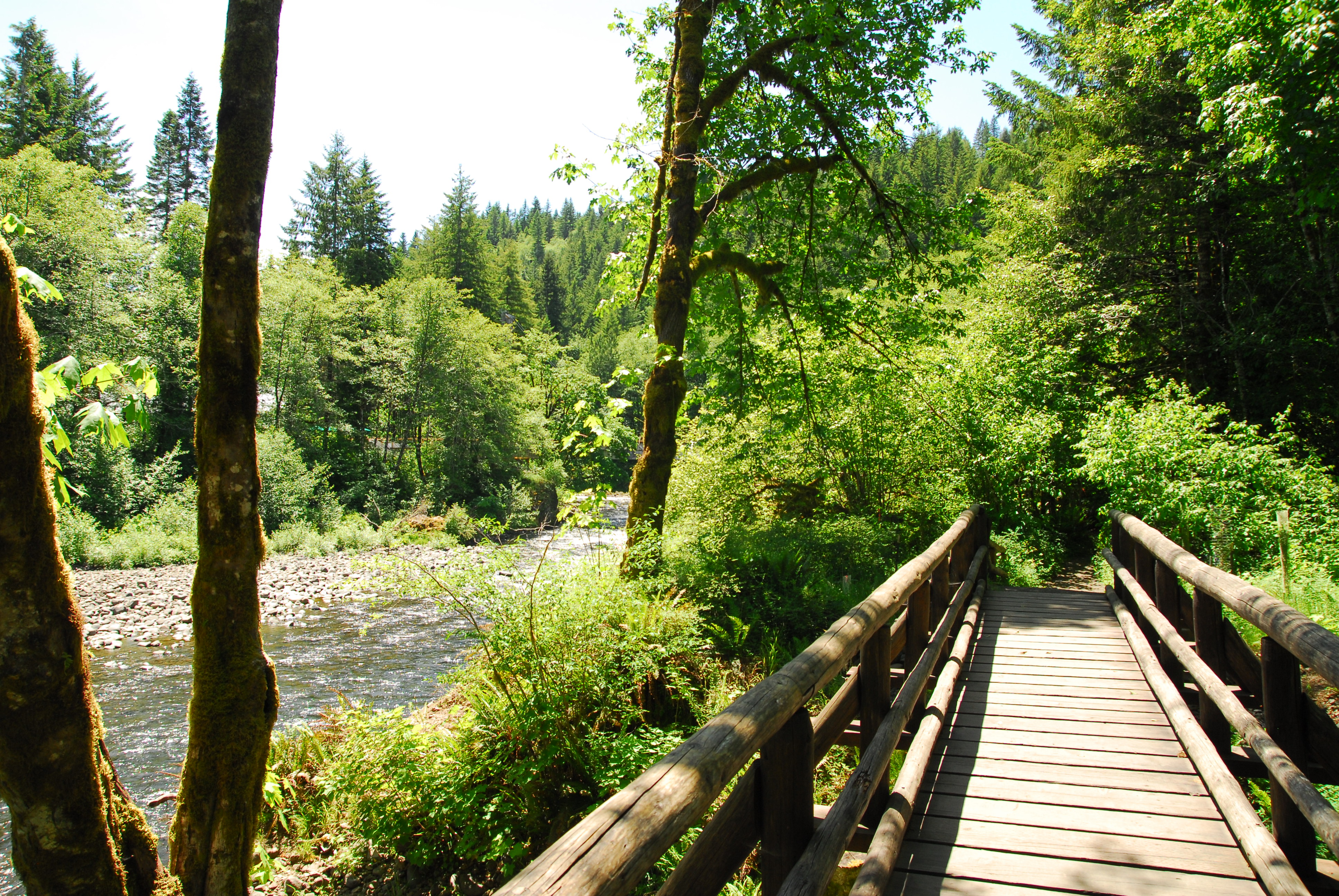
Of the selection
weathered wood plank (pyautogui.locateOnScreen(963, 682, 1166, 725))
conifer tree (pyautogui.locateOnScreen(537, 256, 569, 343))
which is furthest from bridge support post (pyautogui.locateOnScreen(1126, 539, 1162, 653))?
conifer tree (pyautogui.locateOnScreen(537, 256, 569, 343))

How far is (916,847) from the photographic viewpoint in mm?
3125

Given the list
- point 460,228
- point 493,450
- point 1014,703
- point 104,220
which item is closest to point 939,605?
point 1014,703

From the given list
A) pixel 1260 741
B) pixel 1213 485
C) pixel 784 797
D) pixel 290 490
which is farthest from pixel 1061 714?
pixel 290 490

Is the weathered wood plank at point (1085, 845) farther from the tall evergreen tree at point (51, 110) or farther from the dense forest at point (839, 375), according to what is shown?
the tall evergreen tree at point (51, 110)

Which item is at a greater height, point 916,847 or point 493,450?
point 493,450

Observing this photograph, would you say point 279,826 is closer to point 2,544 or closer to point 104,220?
point 2,544

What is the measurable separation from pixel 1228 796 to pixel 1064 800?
2.28 ft

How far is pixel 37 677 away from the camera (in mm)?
2412

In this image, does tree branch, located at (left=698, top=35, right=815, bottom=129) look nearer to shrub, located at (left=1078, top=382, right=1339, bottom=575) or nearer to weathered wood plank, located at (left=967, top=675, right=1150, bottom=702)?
shrub, located at (left=1078, top=382, right=1339, bottom=575)

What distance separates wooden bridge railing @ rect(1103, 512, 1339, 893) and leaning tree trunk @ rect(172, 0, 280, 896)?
4.33 meters

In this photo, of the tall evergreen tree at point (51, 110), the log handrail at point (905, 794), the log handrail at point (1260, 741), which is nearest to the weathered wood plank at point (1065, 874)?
the log handrail at point (905, 794)

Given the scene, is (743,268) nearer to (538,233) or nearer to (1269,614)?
(1269,614)

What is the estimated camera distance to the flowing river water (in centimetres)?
749

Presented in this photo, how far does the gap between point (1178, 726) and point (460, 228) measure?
52873 millimetres
